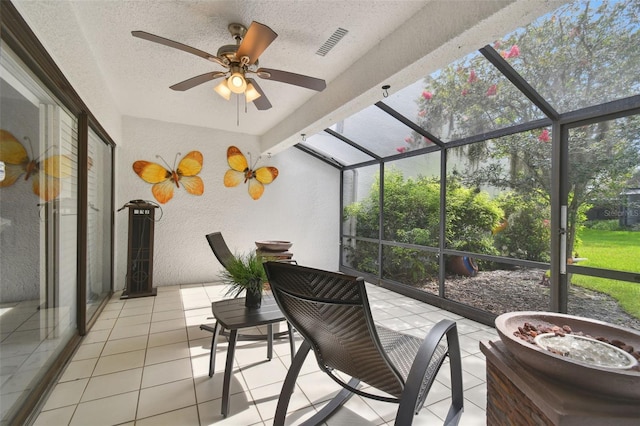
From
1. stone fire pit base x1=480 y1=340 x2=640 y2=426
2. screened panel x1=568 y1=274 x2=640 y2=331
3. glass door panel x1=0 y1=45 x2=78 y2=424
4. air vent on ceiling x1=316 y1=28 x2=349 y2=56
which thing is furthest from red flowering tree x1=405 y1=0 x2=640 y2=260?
glass door panel x1=0 y1=45 x2=78 y2=424

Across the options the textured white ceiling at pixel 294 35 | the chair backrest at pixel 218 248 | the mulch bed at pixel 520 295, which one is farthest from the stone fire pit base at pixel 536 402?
the chair backrest at pixel 218 248

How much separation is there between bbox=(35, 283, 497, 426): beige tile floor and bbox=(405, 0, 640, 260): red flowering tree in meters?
1.68

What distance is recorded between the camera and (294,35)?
7.65 ft

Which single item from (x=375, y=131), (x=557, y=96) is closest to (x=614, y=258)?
(x=557, y=96)

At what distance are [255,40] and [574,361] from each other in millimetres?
2267

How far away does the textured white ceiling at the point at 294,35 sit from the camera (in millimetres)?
1791

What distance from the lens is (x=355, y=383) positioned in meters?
1.93

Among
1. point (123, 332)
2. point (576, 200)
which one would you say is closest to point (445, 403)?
point (576, 200)

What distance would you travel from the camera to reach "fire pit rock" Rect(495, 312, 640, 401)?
80 cm

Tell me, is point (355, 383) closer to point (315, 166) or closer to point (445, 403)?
point (445, 403)

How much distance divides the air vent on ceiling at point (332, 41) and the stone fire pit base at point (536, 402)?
2319mm

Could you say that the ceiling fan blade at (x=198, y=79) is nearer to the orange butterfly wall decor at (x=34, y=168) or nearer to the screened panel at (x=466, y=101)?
the orange butterfly wall decor at (x=34, y=168)

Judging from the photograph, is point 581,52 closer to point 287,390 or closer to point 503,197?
point 503,197

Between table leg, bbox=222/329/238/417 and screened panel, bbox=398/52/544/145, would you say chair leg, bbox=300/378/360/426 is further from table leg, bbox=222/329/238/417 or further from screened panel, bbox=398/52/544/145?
screened panel, bbox=398/52/544/145
